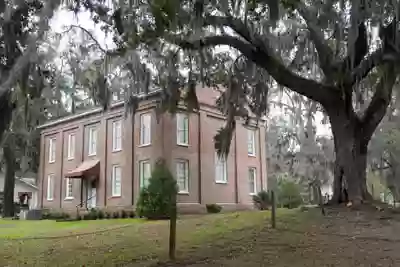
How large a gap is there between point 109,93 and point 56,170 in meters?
16.9

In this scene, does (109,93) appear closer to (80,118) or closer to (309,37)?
(309,37)

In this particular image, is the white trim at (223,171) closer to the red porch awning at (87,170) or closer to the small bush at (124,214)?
the small bush at (124,214)

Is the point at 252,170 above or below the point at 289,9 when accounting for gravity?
below

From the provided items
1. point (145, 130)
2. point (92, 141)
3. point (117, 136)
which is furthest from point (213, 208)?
point (92, 141)

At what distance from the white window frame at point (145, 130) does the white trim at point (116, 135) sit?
1657 mm

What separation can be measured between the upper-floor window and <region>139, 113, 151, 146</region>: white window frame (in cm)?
403

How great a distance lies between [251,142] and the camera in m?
27.4

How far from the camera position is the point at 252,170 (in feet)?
88.8

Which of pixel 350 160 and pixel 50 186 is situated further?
pixel 50 186

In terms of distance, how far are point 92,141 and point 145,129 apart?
4720mm

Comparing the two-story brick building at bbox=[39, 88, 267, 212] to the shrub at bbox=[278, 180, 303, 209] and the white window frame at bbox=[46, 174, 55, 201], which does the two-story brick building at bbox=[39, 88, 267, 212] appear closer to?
the white window frame at bbox=[46, 174, 55, 201]

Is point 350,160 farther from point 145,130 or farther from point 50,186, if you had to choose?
point 50,186

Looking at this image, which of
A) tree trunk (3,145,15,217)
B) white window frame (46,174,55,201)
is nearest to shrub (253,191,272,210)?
white window frame (46,174,55,201)

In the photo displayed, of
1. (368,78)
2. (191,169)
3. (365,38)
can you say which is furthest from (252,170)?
(365,38)
